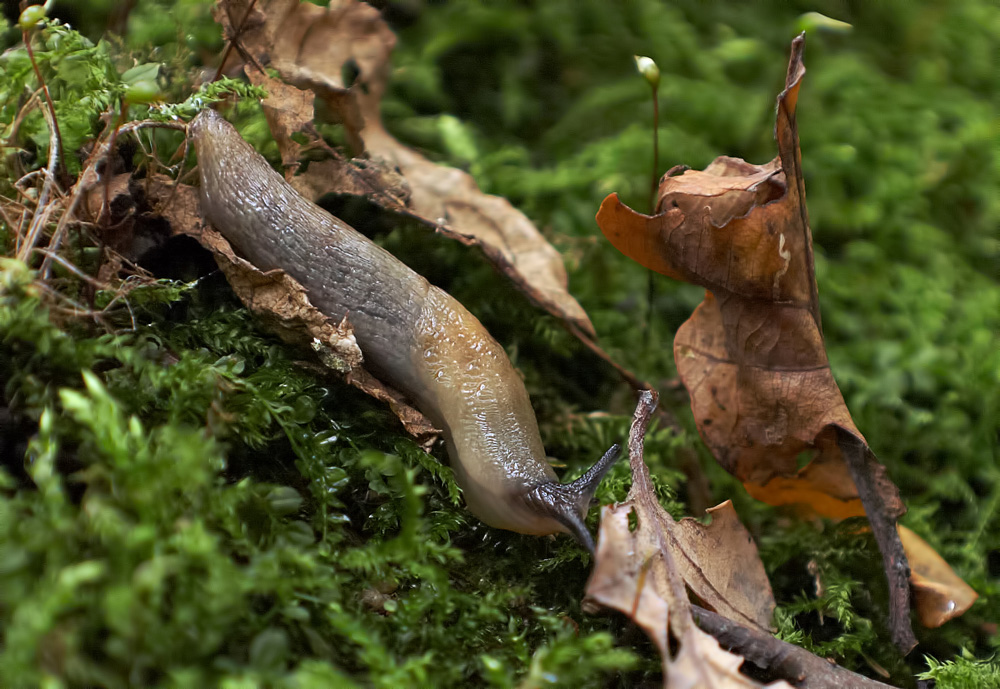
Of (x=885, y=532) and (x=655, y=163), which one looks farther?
(x=655, y=163)

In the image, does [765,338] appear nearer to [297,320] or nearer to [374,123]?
[297,320]

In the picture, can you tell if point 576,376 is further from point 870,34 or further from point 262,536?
point 870,34

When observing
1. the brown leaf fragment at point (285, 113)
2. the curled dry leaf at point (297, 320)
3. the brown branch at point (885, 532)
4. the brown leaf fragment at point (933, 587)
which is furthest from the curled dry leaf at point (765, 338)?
the brown leaf fragment at point (285, 113)

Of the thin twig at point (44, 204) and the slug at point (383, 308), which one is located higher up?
the thin twig at point (44, 204)

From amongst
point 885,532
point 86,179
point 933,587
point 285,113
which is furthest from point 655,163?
point 86,179

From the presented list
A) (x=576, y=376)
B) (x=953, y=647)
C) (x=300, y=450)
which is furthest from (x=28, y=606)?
(x=953, y=647)

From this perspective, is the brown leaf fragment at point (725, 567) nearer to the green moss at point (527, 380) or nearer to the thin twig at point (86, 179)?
the green moss at point (527, 380)

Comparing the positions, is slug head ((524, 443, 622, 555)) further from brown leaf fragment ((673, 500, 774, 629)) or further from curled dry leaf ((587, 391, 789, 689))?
brown leaf fragment ((673, 500, 774, 629))
